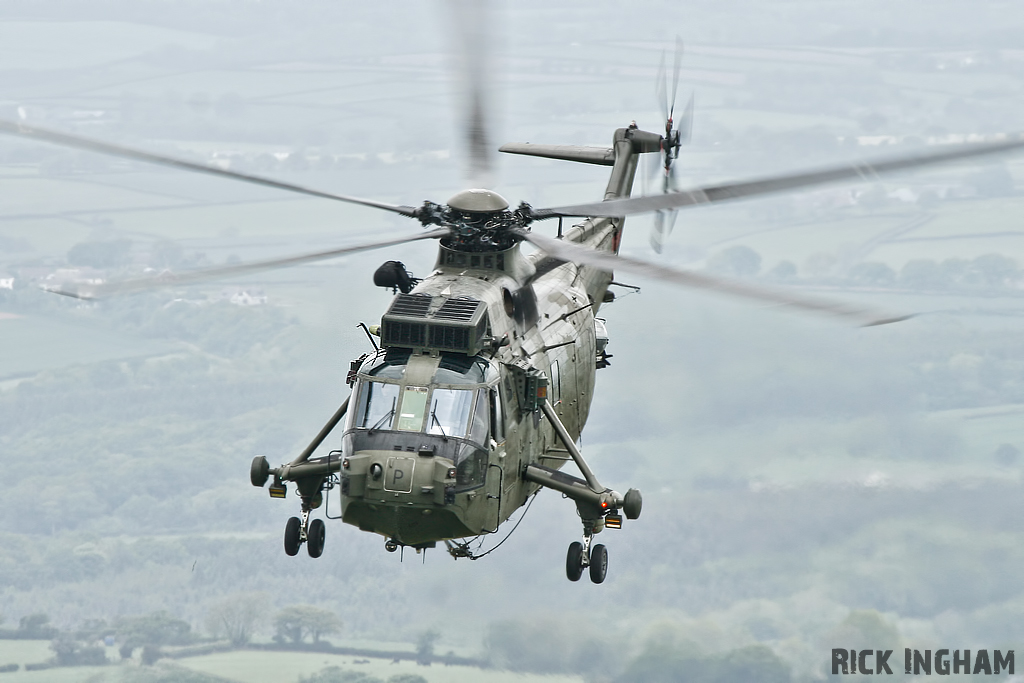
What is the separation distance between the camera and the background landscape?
55312mm

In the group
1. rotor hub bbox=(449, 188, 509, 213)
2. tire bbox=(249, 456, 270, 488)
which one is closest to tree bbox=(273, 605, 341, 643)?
tire bbox=(249, 456, 270, 488)

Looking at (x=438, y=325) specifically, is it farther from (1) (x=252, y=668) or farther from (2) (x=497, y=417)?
(1) (x=252, y=668)

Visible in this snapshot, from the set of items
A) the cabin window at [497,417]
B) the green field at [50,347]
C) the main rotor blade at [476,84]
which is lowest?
the cabin window at [497,417]

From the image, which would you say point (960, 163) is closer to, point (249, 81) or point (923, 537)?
point (923, 537)

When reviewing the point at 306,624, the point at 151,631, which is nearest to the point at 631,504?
the point at 306,624

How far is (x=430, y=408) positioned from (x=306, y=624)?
63.3m

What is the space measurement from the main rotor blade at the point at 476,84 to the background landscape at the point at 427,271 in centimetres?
28

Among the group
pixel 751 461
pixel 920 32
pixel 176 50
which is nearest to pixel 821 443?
pixel 751 461

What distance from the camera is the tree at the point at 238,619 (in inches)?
3268

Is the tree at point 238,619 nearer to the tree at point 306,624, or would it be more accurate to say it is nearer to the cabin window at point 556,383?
the tree at point 306,624

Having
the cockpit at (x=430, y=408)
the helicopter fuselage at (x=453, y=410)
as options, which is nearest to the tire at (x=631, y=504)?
the helicopter fuselage at (x=453, y=410)

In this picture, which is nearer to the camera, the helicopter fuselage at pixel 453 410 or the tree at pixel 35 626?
the helicopter fuselage at pixel 453 410

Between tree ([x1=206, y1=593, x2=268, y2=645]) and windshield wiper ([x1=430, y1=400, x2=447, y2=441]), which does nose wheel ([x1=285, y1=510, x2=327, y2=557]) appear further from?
tree ([x1=206, y1=593, x2=268, y2=645])

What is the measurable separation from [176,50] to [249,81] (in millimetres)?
14986
